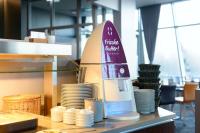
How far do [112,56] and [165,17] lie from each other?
7.18 meters

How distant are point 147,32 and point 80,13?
Answer: 10.4 feet

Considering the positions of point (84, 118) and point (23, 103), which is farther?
point (23, 103)

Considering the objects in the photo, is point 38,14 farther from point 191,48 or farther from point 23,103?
point 191,48

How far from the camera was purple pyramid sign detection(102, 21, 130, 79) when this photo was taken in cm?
132

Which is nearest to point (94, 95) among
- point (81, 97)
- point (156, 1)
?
point (81, 97)

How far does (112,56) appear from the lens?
136cm

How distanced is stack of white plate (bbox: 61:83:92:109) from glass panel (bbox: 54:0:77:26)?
4.43 m

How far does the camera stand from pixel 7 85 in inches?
56.6

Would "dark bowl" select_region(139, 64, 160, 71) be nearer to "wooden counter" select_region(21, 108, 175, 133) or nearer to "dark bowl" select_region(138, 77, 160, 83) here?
"dark bowl" select_region(138, 77, 160, 83)

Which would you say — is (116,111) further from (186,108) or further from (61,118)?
(186,108)

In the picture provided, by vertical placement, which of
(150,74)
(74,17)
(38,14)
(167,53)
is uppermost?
(74,17)

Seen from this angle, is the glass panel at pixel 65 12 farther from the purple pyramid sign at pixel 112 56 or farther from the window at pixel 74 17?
the purple pyramid sign at pixel 112 56

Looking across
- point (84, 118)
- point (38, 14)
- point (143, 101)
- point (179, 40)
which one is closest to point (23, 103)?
point (84, 118)

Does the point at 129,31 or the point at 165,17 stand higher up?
the point at 165,17
